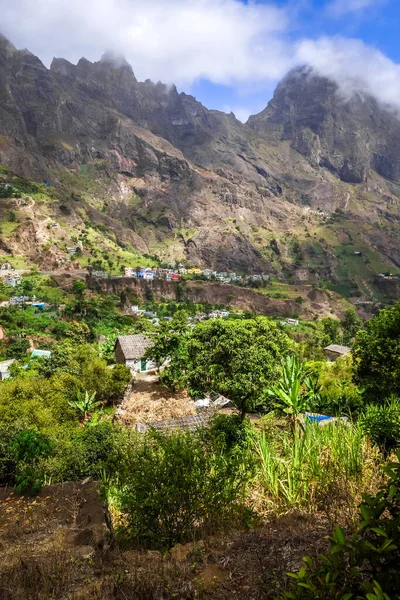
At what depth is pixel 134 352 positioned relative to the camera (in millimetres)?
45344

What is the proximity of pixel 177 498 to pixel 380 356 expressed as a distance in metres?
16.8

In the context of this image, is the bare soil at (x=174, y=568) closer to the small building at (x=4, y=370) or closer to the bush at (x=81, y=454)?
the bush at (x=81, y=454)

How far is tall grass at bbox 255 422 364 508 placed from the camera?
245 inches

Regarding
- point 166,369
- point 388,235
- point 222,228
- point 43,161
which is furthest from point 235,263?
point 166,369

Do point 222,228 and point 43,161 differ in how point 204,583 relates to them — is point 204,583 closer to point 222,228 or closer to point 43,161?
point 222,228

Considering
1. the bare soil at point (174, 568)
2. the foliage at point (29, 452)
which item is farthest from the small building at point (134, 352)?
the bare soil at point (174, 568)

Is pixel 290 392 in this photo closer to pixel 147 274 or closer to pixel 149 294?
pixel 149 294

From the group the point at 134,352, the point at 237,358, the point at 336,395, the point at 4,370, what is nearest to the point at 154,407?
the point at 237,358

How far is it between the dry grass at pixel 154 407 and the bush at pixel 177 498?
18.5 meters

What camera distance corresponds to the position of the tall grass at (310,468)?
621 cm

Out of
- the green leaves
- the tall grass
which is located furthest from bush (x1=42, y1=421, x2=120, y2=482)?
the tall grass

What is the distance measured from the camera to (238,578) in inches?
162

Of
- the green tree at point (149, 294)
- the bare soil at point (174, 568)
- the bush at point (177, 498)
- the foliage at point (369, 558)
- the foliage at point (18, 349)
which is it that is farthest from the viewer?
the green tree at point (149, 294)

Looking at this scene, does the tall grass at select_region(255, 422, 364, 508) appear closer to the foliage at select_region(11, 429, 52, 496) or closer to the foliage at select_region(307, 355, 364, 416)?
the foliage at select_region(11, 429, 52, 496)
